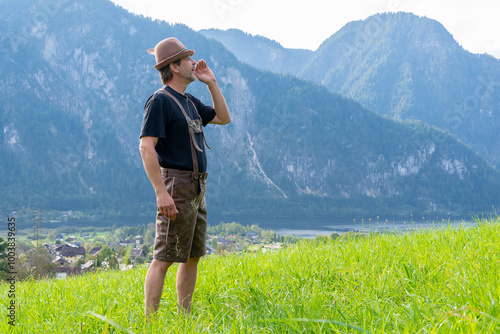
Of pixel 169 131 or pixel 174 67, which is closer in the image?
pixel 169 131

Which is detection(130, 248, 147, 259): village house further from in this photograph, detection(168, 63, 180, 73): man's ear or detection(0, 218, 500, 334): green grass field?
detection(168, 63, 180, 73): man's ear

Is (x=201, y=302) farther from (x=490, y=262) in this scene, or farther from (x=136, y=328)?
(x=490, y=262)

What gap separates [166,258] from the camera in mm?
3496

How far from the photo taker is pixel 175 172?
3.54 m

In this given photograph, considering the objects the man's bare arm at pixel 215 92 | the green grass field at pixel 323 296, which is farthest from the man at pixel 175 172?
the green grass field at pixel 323 296

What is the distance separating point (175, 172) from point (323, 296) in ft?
5.10

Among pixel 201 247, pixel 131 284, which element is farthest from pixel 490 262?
pixel 131 284

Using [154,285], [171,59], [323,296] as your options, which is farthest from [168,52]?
[323,296]

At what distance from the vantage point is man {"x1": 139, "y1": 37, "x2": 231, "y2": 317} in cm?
344

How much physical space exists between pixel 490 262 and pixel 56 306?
12.5 feet

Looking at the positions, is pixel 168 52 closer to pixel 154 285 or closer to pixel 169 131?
pixel 169 131

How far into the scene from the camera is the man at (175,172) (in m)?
3.44

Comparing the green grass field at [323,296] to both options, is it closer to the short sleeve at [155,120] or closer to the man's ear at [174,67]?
the short sleeve at [155,120]

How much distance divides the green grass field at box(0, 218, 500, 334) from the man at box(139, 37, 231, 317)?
36 centimetres
